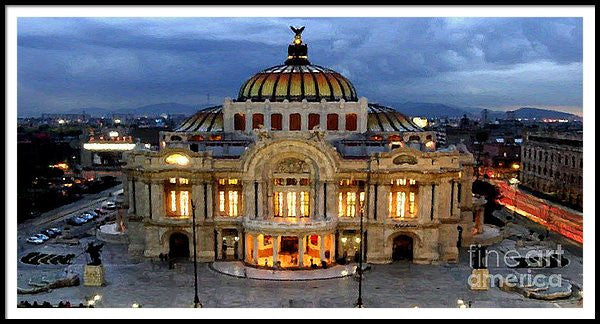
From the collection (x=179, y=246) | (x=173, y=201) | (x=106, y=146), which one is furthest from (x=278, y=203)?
(x=106, y=146)

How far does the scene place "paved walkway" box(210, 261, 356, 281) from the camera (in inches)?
1641

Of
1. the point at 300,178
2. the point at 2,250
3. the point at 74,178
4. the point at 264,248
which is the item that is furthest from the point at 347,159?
the point at 74,178

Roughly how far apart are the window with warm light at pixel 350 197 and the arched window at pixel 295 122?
920cm

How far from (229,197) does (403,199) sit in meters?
12.8

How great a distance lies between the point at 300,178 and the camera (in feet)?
149

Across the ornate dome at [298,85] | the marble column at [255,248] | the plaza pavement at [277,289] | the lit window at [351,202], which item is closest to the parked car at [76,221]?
the plaza pavement at [277,289]

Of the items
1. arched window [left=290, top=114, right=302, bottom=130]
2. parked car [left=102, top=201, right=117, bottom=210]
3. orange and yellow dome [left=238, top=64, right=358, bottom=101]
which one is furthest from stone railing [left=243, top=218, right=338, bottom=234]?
parked car [left=102, top=201, right=117, bottom=210]

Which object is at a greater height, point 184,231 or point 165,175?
point 165,175

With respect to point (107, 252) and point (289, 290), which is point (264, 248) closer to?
point (289, 290)

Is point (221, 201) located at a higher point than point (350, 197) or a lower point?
lower

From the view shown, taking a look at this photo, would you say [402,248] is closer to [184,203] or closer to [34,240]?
[184,203]

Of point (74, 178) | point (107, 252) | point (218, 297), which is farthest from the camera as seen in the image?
point (74, 178)

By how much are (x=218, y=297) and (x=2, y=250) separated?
18515 millimetres

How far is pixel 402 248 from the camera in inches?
1858
